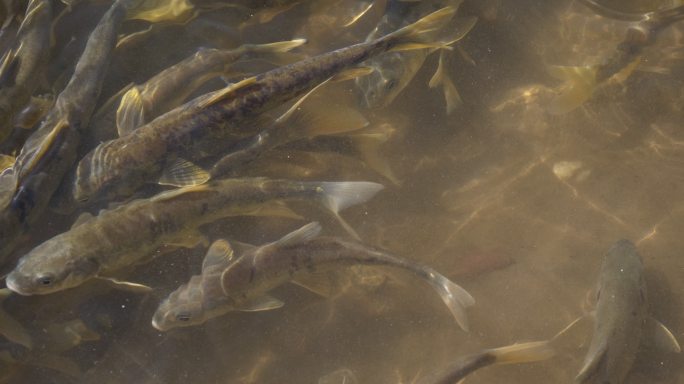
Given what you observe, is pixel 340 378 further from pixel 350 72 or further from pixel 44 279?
pixel 350 72

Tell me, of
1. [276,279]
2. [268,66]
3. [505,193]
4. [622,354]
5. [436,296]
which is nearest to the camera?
[622,354]

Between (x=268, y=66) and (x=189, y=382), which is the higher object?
(x=268, y=66)

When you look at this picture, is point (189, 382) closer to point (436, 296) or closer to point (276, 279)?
point (276, 279)

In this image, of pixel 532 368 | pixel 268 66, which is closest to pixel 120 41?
pixel 268 66

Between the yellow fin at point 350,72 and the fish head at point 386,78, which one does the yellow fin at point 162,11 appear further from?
the yellow fin at point 350,72

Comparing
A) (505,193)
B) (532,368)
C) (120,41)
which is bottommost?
(532,368)

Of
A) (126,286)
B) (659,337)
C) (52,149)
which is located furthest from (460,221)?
(52,149)

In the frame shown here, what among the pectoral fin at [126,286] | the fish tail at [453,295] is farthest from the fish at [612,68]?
the pectoral fin at [126,286]

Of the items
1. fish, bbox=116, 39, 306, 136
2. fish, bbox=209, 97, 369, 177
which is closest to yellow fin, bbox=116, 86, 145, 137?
fish, bbox=116, 39, 306, 136
